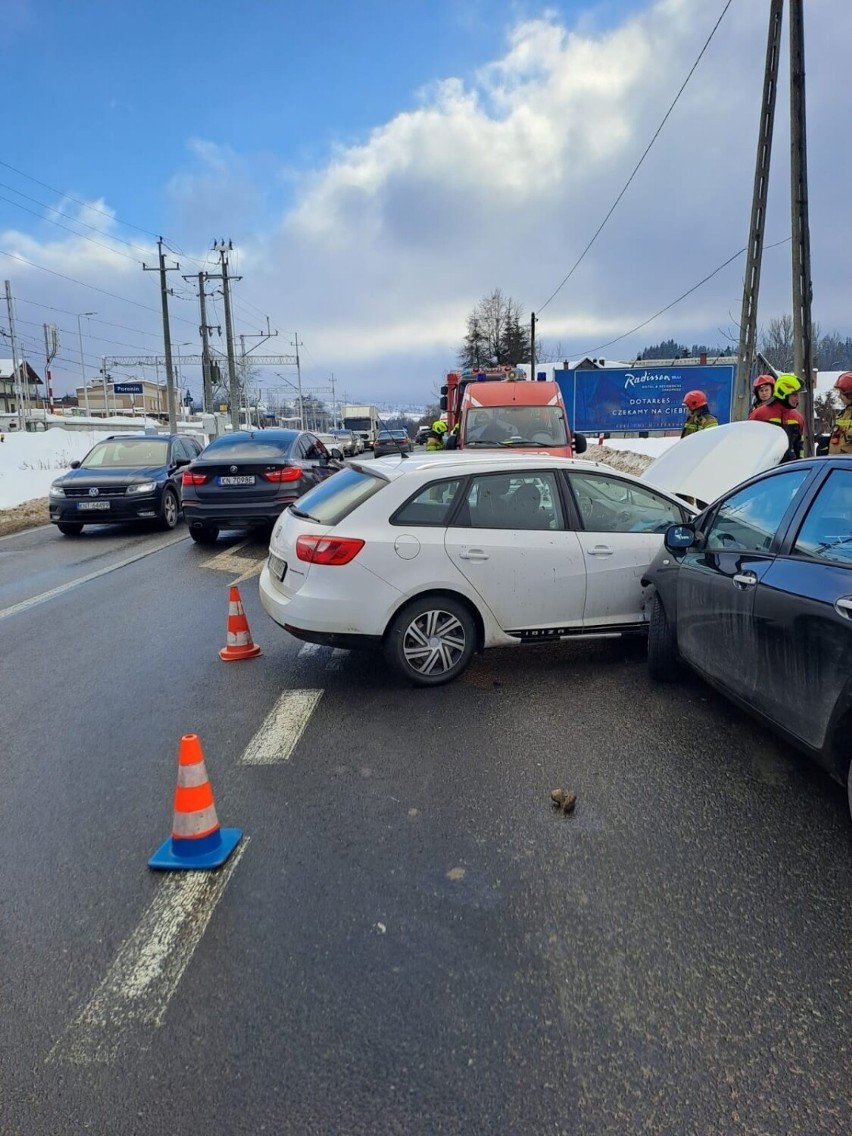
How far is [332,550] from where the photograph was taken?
4.87m

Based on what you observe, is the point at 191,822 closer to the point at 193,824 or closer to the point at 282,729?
the point at 193,824

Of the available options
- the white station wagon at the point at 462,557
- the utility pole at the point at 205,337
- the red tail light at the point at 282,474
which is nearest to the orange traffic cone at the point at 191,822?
the white station wagon at the point at 462,557

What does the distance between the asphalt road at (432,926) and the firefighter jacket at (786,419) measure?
13.6 feet

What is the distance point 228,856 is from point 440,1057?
52.2 inches

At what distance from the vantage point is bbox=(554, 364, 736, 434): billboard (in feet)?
79.6

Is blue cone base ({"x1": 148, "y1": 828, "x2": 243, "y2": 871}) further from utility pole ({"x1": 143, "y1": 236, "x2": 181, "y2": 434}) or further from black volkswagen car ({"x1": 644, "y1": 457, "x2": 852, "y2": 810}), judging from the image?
utility pole ({"x1": 143, "y1": 236, "x2": 181, "y2": 434})

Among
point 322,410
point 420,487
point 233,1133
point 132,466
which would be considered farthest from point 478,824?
point 322,410

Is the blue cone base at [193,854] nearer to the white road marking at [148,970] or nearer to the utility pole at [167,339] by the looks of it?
the white road marking at [148,970]

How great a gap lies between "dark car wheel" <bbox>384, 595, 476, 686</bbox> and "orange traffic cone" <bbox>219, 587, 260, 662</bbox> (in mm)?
1439

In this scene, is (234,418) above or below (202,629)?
above

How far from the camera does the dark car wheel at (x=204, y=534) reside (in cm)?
1130

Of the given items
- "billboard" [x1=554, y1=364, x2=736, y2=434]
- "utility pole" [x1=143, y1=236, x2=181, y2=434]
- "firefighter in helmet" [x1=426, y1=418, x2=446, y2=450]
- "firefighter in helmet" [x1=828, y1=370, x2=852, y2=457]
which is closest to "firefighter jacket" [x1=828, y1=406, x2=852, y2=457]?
"firefighter in helmet" [x1=828, y1=370, x2=852, y2=457]

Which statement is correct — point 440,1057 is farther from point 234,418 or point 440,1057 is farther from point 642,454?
point 234,418

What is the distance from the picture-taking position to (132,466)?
13.5m
